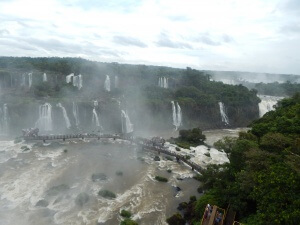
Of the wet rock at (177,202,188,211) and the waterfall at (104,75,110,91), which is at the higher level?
the waterfall at (104,75,110,91)

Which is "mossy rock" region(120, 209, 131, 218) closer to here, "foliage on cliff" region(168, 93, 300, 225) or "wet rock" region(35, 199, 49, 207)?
"foliage on cliff" region(168, 93, 300, 225)

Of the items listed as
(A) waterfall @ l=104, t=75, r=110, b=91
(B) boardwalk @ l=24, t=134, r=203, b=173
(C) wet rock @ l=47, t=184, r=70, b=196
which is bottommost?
(C) wet rock @ l=47, t=184, r=70, b=196

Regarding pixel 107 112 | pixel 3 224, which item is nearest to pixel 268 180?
pixel 3 224

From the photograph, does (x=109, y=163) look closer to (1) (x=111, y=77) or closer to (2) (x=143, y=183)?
(2) (x=143, y=183)

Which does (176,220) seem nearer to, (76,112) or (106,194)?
(106,194)

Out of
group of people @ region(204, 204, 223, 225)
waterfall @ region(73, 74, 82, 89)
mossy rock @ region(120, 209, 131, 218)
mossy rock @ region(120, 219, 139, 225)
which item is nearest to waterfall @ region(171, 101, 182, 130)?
waterfall @ region(73, 74, 82, 89)

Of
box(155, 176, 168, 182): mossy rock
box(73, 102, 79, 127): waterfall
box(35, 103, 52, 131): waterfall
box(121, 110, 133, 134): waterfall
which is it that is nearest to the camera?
box(155, 176, 168, 182): mossy rock
